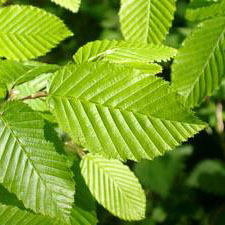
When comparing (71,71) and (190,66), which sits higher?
(71,71)

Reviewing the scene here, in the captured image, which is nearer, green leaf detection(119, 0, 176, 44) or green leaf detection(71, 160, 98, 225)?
green leaf detection(71, 160, 98, 225)

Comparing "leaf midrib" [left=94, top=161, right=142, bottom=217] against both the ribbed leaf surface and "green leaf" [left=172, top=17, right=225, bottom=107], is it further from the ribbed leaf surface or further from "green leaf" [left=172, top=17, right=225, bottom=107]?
"green leaf" [left=172, top=17, right=225, bottom=107]

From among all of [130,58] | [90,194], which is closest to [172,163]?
[90,194]

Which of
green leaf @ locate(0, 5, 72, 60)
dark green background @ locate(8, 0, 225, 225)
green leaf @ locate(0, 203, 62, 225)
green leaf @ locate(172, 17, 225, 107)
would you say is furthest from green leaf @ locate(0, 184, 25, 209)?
dark green background @ locate(8, 0, 225, 225)

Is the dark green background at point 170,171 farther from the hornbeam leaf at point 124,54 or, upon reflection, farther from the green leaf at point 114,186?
the hornbeam leaf at point 124,54

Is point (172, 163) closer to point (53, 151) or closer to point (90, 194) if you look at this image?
point (90, 194)
